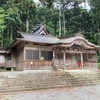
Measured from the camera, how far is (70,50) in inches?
807

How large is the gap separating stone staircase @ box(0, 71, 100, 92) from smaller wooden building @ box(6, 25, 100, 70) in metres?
3.54

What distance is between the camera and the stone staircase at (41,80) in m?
12.2

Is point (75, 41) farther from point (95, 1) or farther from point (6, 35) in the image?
point (6, 35)

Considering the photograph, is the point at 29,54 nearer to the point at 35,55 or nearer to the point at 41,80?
the point at 35,55

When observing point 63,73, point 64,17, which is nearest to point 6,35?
point 64,17

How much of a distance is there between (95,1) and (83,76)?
2108 cm

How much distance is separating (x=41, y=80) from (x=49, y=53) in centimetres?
740

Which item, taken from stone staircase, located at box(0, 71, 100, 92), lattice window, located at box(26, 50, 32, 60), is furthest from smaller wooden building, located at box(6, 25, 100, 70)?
stone staircase, located at box(0, 71, 100, 92)

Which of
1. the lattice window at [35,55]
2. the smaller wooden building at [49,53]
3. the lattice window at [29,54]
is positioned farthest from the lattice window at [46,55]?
the lattice window at [29,54]

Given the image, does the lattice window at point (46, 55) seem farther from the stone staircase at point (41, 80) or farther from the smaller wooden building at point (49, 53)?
the stone staircase at point (41, 80)

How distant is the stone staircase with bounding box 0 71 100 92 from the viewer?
40.2ft

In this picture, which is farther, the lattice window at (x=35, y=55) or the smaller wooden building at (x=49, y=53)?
the lattice window at (x=35, y=55)

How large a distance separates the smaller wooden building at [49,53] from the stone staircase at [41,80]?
354cm

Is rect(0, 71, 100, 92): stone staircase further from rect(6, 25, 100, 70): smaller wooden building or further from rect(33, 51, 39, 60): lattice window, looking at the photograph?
rect(33, 51, 39, 60): lattice window
